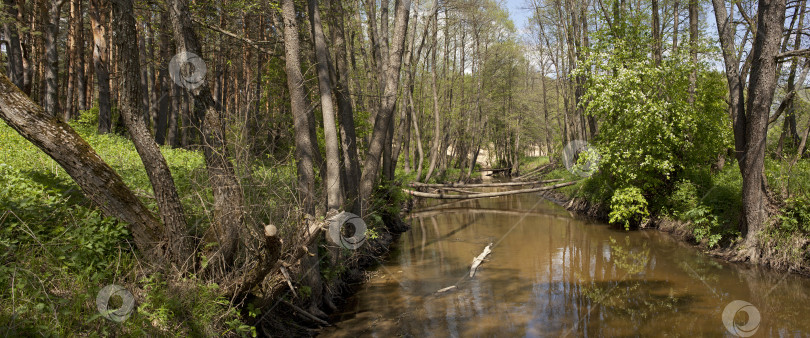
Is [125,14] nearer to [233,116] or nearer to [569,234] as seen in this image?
[233,116]

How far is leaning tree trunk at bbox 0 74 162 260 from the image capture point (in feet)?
12.9

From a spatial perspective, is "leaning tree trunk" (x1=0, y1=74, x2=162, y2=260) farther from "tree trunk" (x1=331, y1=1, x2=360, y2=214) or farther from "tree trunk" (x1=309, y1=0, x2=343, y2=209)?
"tree trunk" (x1=331, y1=1, x2=360, y2=214)

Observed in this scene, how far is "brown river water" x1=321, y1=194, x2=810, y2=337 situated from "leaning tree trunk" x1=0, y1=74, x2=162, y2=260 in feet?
8.35

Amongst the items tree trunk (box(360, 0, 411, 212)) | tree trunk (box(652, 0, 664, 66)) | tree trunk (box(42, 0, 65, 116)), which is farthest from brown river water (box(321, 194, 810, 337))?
tree trunk (box(42, 0, 65, 116))

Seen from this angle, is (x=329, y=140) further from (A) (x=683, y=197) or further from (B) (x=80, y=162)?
(A) (x=683, y=197)

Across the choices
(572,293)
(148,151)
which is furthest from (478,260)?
(148,151)

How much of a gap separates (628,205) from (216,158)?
1055cm

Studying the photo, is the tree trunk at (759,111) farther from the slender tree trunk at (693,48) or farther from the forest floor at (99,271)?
the forest floor at (99,271)

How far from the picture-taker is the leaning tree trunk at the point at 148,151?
4.65 meters

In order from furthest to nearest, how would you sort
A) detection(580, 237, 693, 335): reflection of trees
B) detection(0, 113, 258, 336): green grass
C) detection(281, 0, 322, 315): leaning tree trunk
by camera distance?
detection(281, 0, 322, 315): leaning tree trunk
detection(580, 237, 693, 335): reflection of trees
detection(0, 113, 258, 336): green grass

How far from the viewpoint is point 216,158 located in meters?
5.24

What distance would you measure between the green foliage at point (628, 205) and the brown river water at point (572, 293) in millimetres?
522

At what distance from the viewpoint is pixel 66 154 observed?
408 centimetres

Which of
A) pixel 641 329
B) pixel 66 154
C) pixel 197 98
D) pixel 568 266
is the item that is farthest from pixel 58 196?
pixel 568 266
